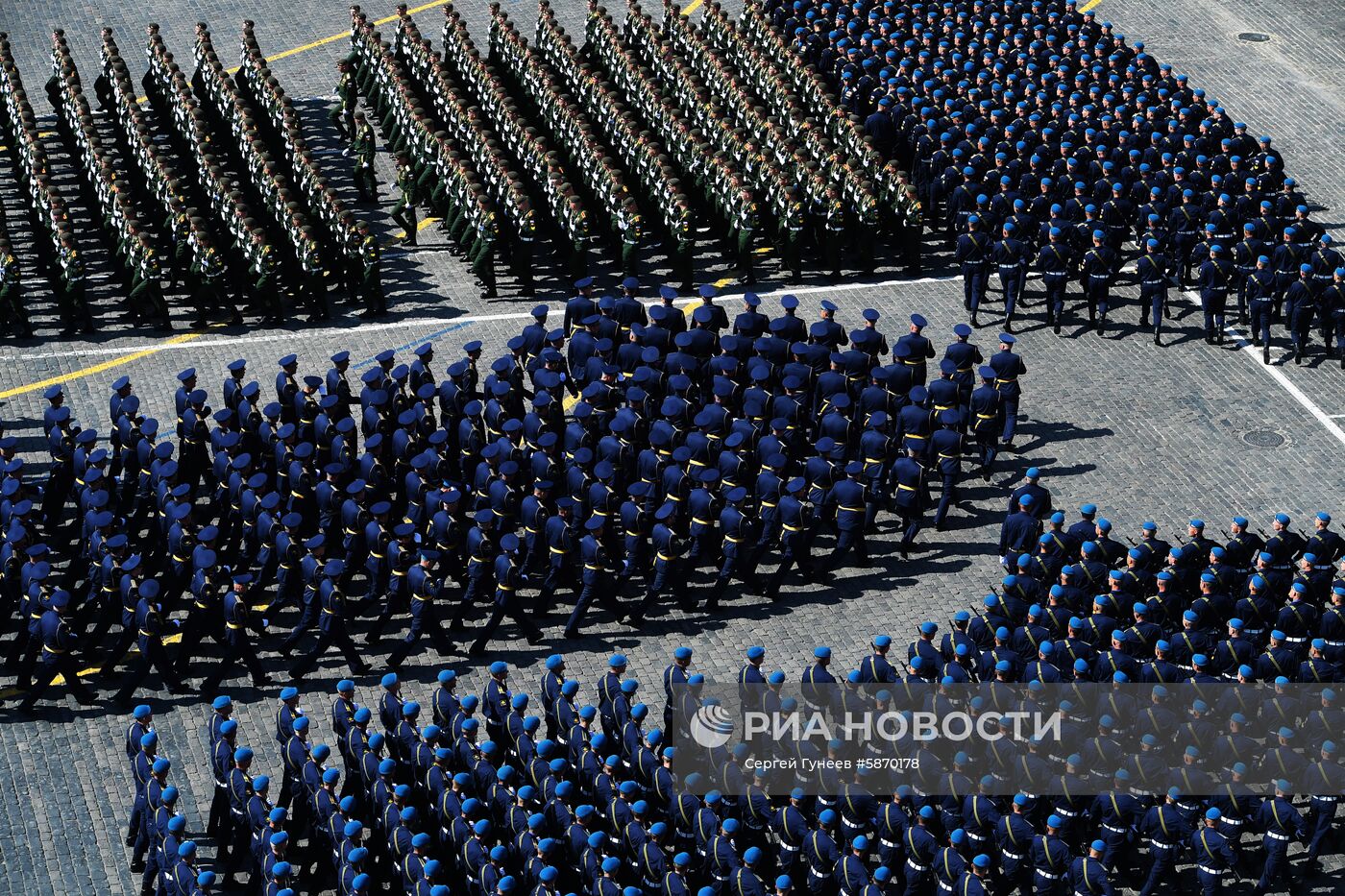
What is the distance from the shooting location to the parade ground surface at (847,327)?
28.0 metres

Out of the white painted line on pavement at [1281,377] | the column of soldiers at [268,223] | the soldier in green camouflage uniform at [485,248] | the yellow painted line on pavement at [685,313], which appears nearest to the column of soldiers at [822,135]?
the yellow painted line on pavement at [685,313]

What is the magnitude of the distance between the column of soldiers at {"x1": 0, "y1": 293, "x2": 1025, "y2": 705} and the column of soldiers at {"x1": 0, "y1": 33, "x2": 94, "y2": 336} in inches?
154

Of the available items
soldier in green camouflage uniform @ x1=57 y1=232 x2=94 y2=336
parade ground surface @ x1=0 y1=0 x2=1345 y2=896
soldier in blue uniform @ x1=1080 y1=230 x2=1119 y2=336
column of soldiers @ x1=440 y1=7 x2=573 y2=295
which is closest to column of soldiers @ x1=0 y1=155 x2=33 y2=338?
parade ground surface @ x1=0 y1=0 x2=1345 y2=896

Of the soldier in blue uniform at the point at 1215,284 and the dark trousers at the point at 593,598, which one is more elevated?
the soldier in blue uniform at the point at 1215,284

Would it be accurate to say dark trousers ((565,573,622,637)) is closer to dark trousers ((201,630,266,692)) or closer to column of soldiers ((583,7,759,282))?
dark trousers ((201,630,266,692))

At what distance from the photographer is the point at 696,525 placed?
99.0 ft

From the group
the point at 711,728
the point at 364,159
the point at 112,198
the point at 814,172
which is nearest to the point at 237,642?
the point at 711,728

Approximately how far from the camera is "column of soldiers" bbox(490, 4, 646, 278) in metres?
38.4

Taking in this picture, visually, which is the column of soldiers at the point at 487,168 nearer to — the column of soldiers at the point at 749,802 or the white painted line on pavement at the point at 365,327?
the white painted line on pavement at the point at 365,327

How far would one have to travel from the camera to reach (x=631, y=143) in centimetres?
4031

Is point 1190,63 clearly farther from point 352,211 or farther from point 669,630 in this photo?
point 669,630

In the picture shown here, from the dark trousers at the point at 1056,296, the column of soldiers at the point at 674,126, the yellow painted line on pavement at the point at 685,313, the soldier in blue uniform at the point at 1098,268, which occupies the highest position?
the column of soldiers at the point at 674,126

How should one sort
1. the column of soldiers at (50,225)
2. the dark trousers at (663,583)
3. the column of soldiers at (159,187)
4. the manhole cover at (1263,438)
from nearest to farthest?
the dark trousers at (663,583) → the manhole cover at (1263,438) → the column of soldiers at (50,225) → the column of soldiers at (159,187)

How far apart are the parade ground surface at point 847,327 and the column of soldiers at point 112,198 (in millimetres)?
693
